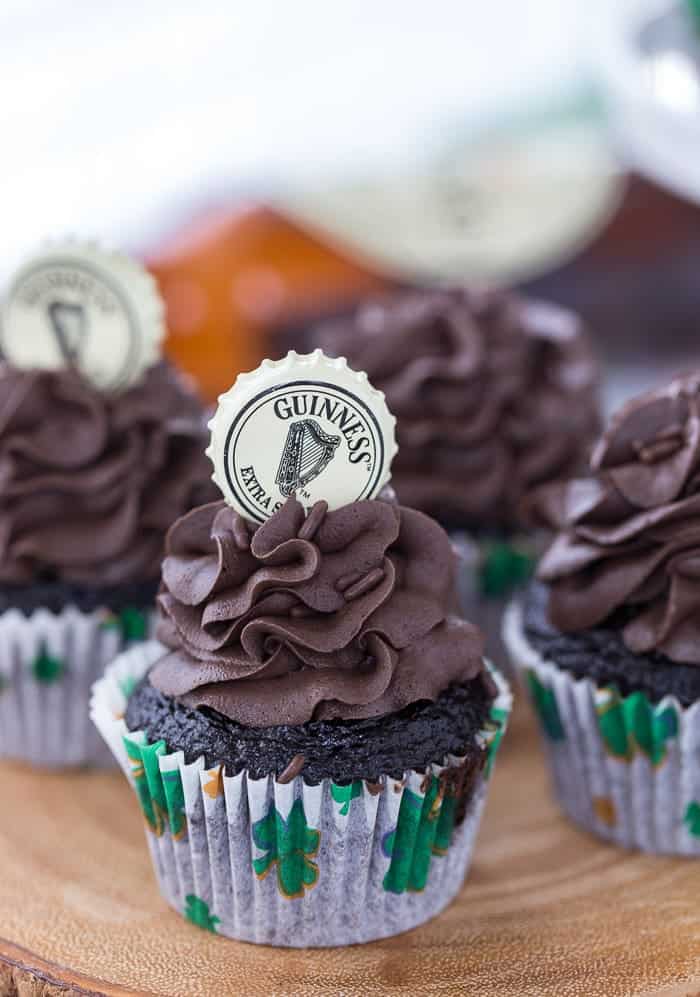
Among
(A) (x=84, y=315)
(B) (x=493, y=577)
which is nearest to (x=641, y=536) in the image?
(B) (x=493, y=577)

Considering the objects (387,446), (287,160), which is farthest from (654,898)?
(287,160)

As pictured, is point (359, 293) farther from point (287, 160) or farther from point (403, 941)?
point (403, 941)

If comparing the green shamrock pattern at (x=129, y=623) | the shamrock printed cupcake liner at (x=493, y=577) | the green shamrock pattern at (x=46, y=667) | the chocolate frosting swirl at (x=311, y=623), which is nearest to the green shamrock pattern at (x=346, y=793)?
the chocolate frosting swirl at (x=311, y=623)

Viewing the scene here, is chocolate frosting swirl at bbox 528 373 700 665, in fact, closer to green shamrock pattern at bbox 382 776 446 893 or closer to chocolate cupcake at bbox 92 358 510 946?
chocolate cupcake at bbox 92 358 510 946

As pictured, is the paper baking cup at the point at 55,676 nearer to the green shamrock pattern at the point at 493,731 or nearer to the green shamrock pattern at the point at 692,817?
the green shamrock pattern at the point at 493,731

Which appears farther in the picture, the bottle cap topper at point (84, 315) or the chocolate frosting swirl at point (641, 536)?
the bottle cap topper at point (84, 315)
